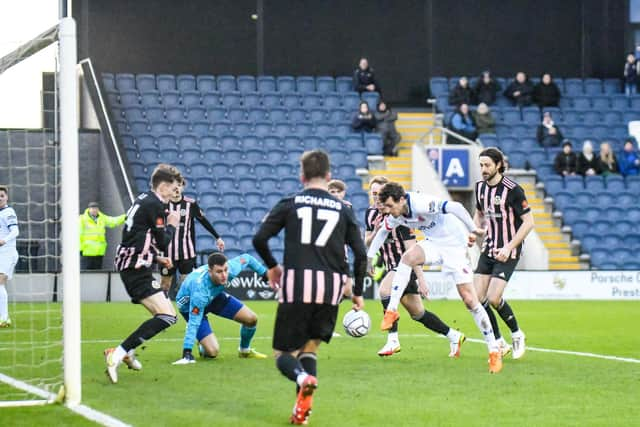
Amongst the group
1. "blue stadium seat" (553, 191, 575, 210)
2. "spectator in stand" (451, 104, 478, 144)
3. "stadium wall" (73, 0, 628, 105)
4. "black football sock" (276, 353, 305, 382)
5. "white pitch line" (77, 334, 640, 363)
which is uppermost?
"stadium wall" (73, 0, 628, 105)

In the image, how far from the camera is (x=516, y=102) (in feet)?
104

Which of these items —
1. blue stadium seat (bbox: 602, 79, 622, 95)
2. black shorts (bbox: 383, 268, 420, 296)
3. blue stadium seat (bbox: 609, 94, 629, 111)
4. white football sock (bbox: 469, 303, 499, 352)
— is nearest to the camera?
white football sock (bbox: 469, 303, 499, 352)

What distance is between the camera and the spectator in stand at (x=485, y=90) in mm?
31359

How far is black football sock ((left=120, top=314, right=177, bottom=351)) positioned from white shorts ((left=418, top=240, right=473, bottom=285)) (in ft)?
8.49

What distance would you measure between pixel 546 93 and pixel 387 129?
4707mm

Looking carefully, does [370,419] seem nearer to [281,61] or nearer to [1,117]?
[1,117]

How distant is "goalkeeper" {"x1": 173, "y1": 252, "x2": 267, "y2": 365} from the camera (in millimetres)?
11391

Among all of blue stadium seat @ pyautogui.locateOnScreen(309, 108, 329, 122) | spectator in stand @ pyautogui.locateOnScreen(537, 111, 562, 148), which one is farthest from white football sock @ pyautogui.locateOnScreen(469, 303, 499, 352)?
spectator in stand @ pyautogui.locateOnScreen(537, 111, 562, 148)

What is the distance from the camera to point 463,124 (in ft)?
96.9

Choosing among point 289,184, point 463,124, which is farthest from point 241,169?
point 463,124

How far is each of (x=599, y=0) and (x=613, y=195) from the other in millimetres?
7565

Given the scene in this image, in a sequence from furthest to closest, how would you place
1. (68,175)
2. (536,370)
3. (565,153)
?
1. (565,153)
2. (536,370)
3. (68,175)

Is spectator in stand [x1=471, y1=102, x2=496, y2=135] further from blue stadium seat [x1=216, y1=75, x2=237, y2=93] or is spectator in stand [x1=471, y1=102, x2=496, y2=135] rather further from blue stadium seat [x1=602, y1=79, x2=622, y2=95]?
blue stadium seat [x1=216, y1=75, x2=237, y2=93]

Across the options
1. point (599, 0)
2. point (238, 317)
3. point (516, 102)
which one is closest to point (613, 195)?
point (516, 102)
